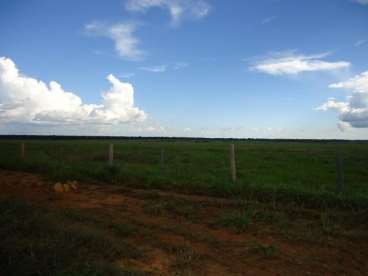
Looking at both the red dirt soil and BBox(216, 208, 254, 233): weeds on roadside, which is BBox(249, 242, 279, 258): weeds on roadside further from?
BBox(216, 208, 254, 233): weeds on roadside

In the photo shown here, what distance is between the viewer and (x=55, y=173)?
1429 centimetres

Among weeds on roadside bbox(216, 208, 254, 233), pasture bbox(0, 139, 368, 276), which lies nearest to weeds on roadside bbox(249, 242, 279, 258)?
pasture bbox(0, 139, 368, 276)

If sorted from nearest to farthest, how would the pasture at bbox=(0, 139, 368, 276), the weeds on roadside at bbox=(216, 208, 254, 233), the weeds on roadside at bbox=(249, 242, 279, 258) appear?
1. the pasture at bbox=(0, 139, 368, 276)
2. the weeds on roadside at bbox=(249, 242, 279, 258)
3. the weeds on roadside at bbox=(216, 208, 254, 233)

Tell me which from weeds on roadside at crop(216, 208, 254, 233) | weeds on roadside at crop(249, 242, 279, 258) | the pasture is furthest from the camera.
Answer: weeds on roadside at crop(216, 208, 254, 233)

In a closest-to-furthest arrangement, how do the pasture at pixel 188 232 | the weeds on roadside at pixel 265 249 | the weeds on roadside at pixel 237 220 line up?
the pasture at pixel 188 232
the weeds on roadside at pixel 265 249
the weeds on roadside at pixel 237 220

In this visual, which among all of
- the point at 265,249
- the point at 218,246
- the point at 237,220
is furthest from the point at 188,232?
the point at 265,249

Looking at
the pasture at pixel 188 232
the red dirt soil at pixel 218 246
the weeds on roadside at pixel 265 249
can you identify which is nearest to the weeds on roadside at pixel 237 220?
the pasture at pixel 188 232

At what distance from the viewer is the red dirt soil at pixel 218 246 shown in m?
5.14

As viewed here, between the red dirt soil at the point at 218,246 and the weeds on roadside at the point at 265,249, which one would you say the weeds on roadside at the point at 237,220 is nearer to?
the red dirt soil at the point at 218,246

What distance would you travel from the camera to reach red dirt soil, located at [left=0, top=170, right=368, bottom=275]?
514 centimetres

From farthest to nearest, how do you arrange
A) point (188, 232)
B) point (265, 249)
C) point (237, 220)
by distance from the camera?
point (237, 220) → point (188, 232) → point (265, 249)

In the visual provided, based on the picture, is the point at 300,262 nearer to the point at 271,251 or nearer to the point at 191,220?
the point at 271,251

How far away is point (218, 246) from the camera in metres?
6.07

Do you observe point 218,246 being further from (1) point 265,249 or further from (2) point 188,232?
→ (2) point 188,232
